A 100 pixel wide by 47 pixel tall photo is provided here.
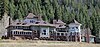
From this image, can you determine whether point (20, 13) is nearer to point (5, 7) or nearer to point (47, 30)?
point (5, 7)

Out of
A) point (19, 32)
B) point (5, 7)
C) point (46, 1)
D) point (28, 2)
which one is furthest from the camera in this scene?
point (46, 1)

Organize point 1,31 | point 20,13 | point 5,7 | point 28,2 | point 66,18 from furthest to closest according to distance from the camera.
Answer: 1. point 28,2
2. point 66,18
3. point 20,13
4. point 5,7
5. point 1,31

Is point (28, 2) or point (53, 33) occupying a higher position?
point (28, 2)

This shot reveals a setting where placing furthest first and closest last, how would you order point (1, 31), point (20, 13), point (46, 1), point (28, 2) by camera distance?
point (46, 1)
point (28, 2)
point (20, 13)
point (1, 31)

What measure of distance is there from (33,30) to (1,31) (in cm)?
1536

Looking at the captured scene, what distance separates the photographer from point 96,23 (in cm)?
14062

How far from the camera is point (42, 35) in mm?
89562

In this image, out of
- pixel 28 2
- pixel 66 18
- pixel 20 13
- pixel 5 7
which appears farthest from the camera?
pixel 28 2

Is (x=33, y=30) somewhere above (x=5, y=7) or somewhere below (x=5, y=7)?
below

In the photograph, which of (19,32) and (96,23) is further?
(96,23)

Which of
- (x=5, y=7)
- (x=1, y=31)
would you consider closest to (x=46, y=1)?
(x=5, y=7)

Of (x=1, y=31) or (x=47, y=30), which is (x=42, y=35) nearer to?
(x=47, y=30)

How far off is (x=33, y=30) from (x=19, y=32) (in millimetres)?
4369

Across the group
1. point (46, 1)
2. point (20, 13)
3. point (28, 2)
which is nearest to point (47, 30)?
point (20, 13)
